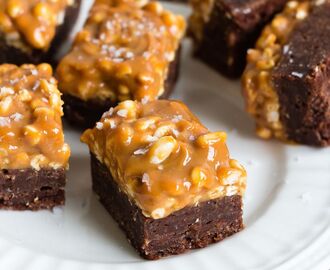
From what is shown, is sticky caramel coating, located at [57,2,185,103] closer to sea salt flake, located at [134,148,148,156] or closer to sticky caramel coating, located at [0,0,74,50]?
sticky caramel coating, located at [0,0,74,50]

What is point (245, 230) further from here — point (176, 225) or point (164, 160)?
point (164, 160)

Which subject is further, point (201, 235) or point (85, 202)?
point (85, 202)

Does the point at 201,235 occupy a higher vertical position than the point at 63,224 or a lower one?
higher

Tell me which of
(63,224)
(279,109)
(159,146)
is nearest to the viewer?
(159,146)

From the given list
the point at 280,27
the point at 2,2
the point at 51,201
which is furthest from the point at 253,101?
the point at 2,2

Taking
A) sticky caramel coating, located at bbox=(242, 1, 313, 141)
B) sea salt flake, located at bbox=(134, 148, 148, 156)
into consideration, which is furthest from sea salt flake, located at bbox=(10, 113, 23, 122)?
sticky caramel coating, located at bbox=(242, 1, 313, 141)

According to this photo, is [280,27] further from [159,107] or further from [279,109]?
[159,107]

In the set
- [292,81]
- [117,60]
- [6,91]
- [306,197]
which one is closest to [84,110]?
[117,60]
